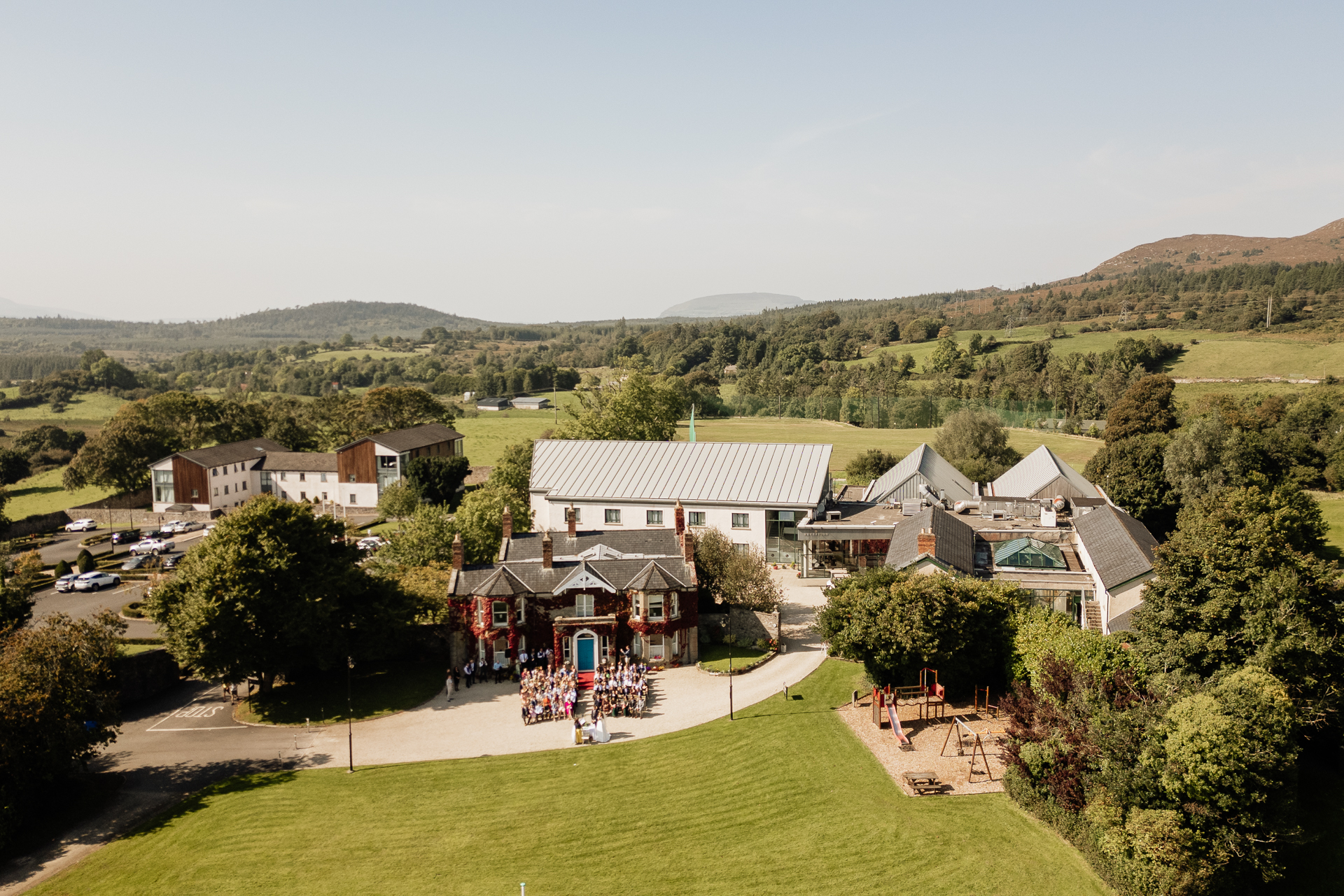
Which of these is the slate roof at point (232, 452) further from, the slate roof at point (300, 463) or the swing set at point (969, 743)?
the swing set at point (969, 743)

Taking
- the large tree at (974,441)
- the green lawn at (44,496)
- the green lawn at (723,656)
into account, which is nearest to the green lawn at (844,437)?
the large tree at (974,441)

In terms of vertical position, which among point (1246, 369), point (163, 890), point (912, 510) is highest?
point (1246, 369)

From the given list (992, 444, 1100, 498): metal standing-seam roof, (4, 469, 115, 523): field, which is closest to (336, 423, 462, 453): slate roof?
(4, 469, 115, 523): field

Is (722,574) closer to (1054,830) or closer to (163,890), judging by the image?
(1054,830)

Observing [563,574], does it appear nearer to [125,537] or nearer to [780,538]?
[780,538]

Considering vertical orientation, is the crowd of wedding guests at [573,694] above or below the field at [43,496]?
below

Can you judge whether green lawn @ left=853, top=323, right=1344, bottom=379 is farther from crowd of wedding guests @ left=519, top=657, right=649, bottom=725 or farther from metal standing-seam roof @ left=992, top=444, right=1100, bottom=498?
crowd of wedding guests @ left=519, top=657, right=649, bottom=725

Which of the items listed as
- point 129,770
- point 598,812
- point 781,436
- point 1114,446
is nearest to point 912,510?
point 1114,446

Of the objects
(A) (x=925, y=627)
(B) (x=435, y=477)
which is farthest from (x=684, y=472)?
(B) (x=435, y=477)
